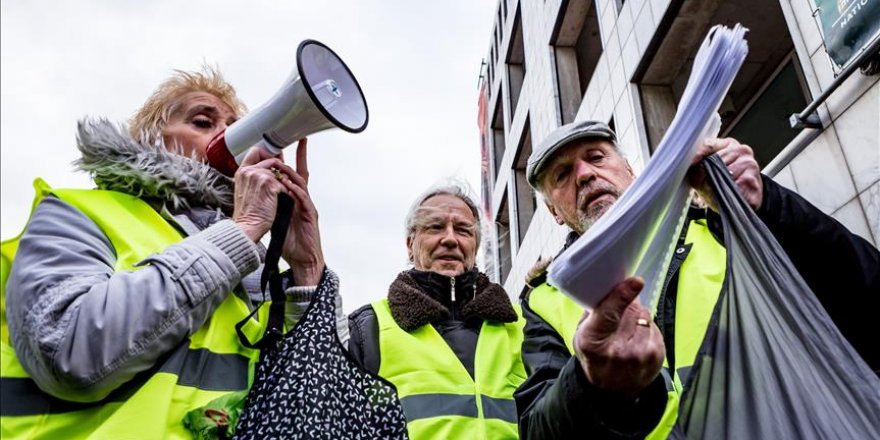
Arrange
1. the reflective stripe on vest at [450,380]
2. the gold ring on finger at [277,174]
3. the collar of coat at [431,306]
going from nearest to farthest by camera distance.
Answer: the gold ring on finger at [277,174], the reflective stripe on vest at [450,380], the collar of coat at [431,306]

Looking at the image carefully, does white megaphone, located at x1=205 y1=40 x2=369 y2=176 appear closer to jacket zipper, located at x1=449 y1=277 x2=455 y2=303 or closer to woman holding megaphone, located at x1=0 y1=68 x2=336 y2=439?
woman holding megaphone, located at x1=0 y1=68 x2=336 y2=439

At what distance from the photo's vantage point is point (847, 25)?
8.63 ft

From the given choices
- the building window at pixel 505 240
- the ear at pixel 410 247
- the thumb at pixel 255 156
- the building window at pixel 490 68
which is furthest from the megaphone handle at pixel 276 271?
the building window at pixel 490 68

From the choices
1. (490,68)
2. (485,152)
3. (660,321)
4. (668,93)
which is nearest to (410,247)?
(660,321)

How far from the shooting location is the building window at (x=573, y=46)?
868 centimetres

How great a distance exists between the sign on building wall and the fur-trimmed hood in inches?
119

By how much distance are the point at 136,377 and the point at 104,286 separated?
7.8 inches

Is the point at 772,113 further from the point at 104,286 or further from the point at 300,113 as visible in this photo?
the point at 104,286

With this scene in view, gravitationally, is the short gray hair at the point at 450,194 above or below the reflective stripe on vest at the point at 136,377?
above

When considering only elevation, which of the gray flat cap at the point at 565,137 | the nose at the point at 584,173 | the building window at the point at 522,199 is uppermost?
the building window at the point at 522,199

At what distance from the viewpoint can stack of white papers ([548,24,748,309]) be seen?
29.7 inches

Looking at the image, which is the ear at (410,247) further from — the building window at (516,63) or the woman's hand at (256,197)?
the building window at (516,63)

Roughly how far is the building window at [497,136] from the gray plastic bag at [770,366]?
14.5 m

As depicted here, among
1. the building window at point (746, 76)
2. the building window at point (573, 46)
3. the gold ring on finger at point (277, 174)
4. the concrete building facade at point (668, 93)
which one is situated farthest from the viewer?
the building window at point (573, 46)
